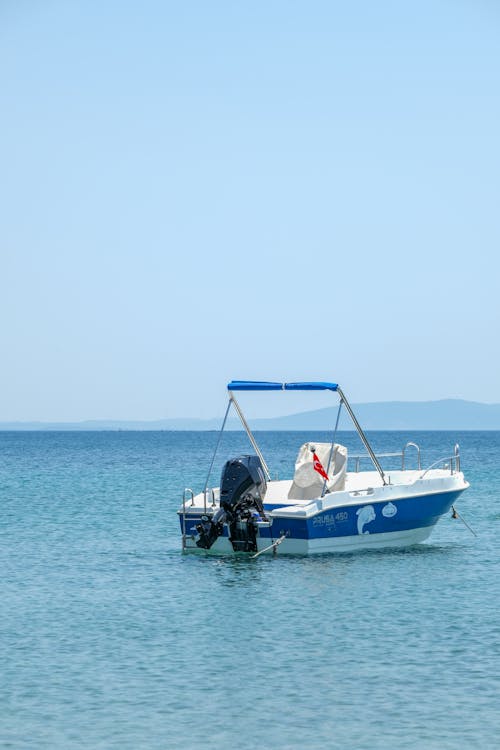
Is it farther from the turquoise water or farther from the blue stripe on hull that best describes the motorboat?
the turquoise water

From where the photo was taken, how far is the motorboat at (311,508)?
22.6 metres

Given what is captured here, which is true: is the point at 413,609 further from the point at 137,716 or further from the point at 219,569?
the point at 137,716

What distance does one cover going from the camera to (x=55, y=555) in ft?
84.5

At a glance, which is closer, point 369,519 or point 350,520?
point 350,520

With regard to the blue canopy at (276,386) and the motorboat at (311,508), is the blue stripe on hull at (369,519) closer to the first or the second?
the motorboat at (311,508)

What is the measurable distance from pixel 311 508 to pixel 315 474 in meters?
2.39

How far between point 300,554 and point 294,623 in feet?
19.8

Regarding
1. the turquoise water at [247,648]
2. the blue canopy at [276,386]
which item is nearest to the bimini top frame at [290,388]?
the blue canopy at [276,386]

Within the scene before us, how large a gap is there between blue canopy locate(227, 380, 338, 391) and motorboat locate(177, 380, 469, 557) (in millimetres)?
23

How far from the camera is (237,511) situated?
22.7 meters

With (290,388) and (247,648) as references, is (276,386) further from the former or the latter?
(247,648)

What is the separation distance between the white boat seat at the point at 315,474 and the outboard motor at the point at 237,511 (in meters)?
1.55

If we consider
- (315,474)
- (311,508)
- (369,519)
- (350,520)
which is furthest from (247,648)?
(315,474)

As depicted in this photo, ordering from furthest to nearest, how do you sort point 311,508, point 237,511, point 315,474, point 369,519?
point 315,474
point 369,519
point 237,511
point 311,508
